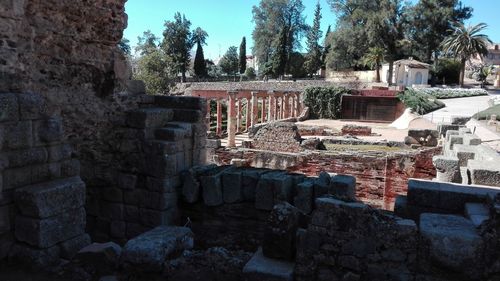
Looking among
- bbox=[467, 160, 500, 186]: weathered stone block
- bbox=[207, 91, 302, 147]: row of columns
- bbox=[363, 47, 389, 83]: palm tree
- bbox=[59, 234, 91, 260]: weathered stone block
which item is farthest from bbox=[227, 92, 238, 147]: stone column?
bbox=[363, 47, 389, 83]: palm tree

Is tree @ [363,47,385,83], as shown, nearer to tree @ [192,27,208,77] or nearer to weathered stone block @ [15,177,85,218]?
tree @ [192,27,208,77]

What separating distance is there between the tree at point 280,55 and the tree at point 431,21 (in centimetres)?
1744

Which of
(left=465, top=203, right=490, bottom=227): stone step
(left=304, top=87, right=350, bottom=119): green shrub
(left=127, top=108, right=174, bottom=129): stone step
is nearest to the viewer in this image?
(left=465, top=203, right=490, bottom=227): stone step

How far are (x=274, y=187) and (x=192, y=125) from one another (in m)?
1.81

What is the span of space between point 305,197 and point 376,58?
170 ft

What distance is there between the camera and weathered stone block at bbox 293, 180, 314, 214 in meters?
4.95

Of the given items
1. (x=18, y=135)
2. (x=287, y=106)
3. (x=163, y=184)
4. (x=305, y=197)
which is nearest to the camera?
(x=18, y=135)

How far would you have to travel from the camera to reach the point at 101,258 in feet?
13.7

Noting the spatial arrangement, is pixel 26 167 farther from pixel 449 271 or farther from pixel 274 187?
pixel 449 271

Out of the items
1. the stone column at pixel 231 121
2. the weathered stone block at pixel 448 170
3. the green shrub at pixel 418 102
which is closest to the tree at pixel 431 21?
the green shrub at pixel 418 102

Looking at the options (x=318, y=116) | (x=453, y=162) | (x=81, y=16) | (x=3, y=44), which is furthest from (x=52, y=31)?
(x=318, y=116)

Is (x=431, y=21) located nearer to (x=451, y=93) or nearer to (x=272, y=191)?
(x=451, y=93)

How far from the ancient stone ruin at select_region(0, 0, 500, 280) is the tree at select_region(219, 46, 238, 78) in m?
67.4

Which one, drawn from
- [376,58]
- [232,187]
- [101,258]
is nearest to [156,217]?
[232,187]
